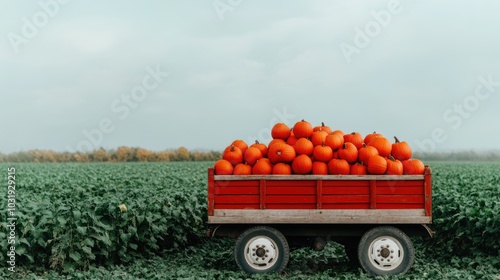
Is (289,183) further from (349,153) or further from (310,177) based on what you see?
(349,153)

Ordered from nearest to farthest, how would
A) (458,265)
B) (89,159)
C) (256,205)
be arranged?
(256,205) → (458,265) → (89,159)

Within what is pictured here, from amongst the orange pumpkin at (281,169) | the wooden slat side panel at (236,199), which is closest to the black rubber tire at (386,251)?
the orange pumpkin at (281,169)

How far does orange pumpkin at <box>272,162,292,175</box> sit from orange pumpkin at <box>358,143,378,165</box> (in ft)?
3.76

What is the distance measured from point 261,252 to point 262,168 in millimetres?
1307

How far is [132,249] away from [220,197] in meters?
2.88

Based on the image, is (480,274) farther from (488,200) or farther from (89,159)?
(89,159)

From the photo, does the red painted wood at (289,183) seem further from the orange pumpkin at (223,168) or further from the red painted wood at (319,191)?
the orange pumpkin at (223,168)

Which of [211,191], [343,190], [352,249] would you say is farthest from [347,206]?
[211,191]

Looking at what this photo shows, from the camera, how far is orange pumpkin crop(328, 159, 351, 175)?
933 centimetres

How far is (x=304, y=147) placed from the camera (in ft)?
31.1

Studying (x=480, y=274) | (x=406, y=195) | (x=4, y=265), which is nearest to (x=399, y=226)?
(x=406, y=195)

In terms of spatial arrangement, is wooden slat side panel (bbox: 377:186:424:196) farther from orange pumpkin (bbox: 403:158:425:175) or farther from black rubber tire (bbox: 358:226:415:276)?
black rubber tire (bbox: 358:226:415:276)

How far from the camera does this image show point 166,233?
11641 millimetres

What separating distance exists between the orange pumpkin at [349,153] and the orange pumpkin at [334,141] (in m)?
0.11
